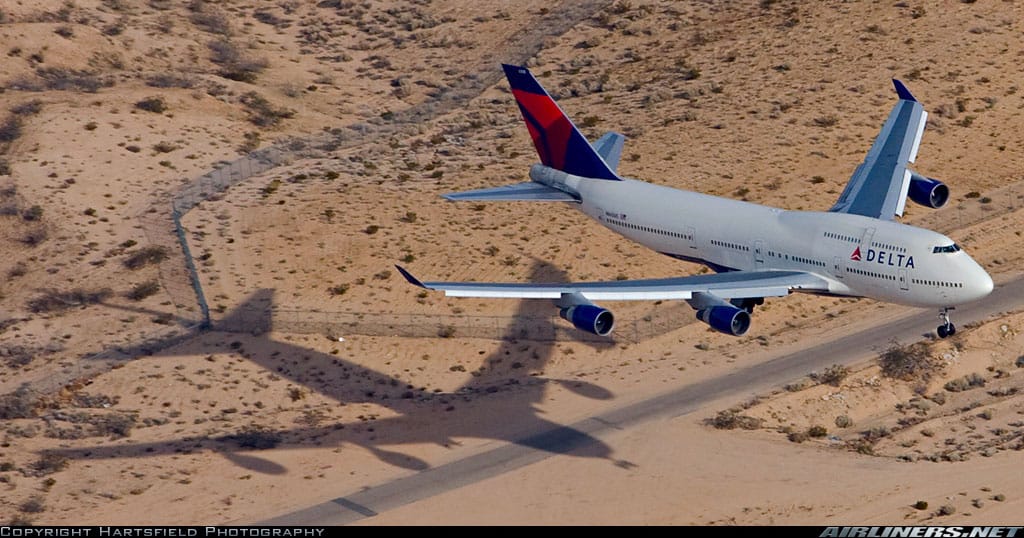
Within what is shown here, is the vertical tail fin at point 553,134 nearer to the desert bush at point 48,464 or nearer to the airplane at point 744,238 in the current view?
the airplane at point 744,238

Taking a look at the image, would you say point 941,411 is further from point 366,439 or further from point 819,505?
point 366,439

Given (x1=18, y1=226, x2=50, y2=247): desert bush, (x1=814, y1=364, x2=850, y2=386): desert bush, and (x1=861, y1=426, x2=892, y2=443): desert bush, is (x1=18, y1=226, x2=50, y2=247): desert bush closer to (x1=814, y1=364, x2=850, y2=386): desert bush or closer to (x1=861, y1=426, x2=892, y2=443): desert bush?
(x1=814, y1=364, x2=850, y2=386): desert bush

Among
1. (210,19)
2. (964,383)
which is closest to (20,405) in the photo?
(964,383)

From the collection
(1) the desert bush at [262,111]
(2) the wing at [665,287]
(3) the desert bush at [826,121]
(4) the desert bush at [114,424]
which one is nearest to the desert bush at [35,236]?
(4) the desert bush at [114,424]

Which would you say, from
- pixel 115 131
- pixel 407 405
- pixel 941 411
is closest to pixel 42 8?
pixel 115 131

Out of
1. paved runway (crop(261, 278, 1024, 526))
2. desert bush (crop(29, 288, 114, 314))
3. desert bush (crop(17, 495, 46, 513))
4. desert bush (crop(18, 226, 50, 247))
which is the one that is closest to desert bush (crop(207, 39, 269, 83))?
desert bush (crop(18, 226, 50, 247))

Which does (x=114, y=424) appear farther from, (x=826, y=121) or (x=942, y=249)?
(x=826, y=121)
